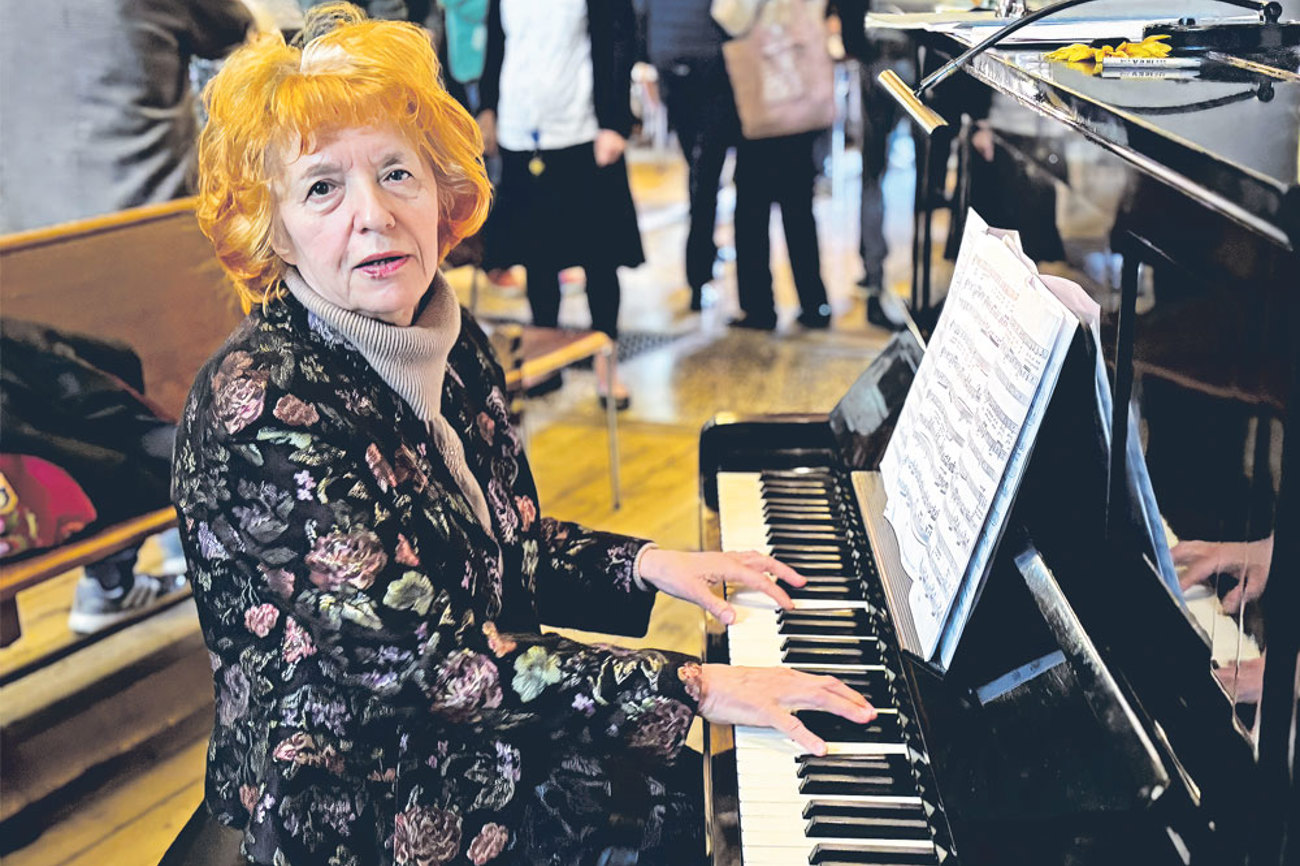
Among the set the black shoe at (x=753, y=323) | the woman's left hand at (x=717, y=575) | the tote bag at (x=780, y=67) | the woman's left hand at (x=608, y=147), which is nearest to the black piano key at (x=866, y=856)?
the woman's left hand at (x=717, y=575)

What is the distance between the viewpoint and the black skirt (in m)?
4.20

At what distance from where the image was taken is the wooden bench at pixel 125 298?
250cm

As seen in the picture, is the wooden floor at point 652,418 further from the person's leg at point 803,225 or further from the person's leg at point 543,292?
the person's leg at point 543,292

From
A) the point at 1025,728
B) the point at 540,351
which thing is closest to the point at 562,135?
the point at 540,351

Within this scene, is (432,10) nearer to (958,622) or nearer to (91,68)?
(91,68)

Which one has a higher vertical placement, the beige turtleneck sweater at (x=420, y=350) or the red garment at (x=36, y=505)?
the beige turtleneck sweater at (x=420, y=350)

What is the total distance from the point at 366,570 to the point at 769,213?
13.6 feet

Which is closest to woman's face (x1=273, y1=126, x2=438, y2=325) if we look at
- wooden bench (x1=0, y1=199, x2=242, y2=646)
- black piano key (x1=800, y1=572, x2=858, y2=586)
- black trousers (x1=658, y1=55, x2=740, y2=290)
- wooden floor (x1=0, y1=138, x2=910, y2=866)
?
black piano key (x1=800, y1=572, x2=858, y2=586)

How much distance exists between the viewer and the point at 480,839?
52.6 inches

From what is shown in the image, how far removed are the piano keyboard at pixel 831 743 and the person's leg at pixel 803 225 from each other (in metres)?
3.54

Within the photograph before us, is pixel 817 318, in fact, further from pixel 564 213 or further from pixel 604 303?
pixel 564 213

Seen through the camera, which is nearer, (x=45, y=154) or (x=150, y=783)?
(x=150, y=783)

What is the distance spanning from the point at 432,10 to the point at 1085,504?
11.9 ft

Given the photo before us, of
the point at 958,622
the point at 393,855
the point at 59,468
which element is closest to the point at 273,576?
the point at 393,855
